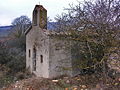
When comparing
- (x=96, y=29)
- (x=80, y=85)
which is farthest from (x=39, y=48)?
(x=96, y=29)

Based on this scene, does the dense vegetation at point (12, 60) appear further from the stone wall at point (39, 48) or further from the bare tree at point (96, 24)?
the bare tree at point (96, 24)

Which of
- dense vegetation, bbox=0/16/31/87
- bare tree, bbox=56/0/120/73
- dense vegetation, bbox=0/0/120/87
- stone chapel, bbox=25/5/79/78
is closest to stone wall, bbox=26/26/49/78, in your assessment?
stone chapel, bbox=25/5/79/78

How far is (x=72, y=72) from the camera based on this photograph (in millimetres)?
13070

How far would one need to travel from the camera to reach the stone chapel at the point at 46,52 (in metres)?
13.0

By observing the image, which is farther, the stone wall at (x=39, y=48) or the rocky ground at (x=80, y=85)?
the stone wall at (x=39, y=48)

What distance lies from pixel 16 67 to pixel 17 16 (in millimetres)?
15089

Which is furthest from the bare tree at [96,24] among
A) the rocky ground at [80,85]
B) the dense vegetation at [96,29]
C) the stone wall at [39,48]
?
the stone wall at [39,48]

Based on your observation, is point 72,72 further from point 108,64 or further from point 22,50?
point 22,50

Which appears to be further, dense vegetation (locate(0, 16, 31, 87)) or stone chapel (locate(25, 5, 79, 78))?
dense vegetation (locate(0, 16, 31, 87))

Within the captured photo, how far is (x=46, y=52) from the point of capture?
1354cm

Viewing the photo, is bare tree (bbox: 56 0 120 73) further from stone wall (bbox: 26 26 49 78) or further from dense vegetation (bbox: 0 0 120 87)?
stone wall (bbox: 26 26 49 78)

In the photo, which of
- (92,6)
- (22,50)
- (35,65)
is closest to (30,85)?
(35,65)

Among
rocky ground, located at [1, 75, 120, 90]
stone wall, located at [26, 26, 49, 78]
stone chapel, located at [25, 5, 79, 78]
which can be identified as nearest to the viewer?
rocky ground, located at [1, 75, 120, 90]

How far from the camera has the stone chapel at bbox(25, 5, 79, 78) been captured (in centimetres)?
1297
